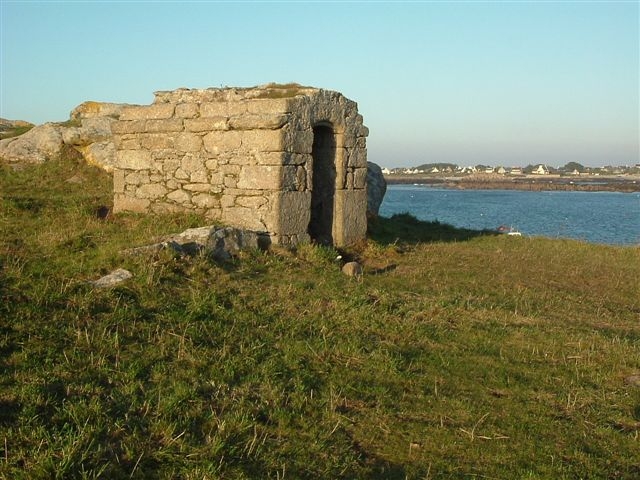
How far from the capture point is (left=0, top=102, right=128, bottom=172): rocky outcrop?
51.7 ft

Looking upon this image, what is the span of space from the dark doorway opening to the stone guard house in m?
0.02

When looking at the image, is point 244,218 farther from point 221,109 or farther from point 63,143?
point 63,143

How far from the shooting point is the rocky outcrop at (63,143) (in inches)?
620

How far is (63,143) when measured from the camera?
1636cm

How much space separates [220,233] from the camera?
28.4 feet

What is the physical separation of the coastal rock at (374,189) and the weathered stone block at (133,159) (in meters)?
6.68

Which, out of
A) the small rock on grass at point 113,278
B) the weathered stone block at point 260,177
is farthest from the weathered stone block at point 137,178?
the small rock on grass at point 113,278

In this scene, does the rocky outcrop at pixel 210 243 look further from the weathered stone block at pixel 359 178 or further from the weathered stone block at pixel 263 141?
the weathered stone block at pixel 359 178

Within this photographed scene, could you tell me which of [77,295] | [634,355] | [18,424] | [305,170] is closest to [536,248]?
[305,170]

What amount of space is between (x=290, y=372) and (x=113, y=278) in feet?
8.10

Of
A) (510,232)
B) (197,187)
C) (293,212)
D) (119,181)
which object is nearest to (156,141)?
(119,181)

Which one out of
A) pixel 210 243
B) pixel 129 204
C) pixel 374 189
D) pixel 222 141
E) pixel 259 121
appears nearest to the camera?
pixel 210 243

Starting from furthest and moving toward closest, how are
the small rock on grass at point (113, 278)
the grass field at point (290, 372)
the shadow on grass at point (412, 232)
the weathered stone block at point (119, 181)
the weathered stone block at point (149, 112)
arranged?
the shadow on grass at point (412, 232) → the weathered stone block at point (119, 181) → the weathered stone block at point (149, 112) → the small rock on grass at point (113, 278) → the grass field at point (290, 372)

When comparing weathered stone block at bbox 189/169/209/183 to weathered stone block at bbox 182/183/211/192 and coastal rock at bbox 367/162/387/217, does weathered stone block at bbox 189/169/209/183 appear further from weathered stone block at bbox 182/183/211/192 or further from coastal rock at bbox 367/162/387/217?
coastal rock at bbox 367/162/387/217
